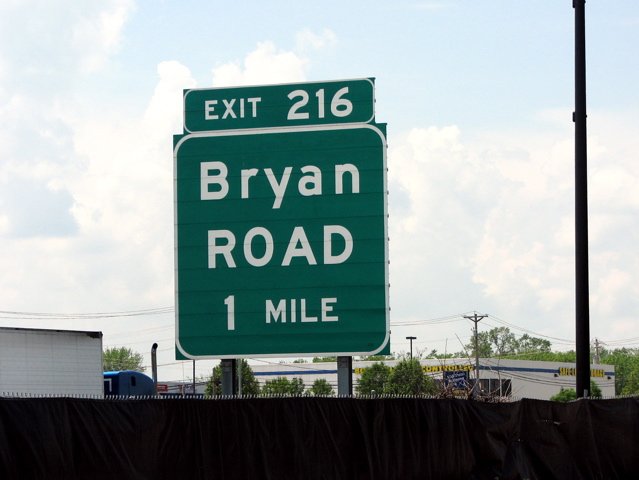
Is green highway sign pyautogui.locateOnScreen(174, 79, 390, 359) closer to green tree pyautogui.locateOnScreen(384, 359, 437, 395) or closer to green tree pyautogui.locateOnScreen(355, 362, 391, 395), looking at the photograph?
green tree pyautogui.locateOnScreen(384, 359, 437, 395)

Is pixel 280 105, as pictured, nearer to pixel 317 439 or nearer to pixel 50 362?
pixel 317 439

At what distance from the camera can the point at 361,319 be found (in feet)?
45.5

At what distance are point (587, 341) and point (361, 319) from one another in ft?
16.3

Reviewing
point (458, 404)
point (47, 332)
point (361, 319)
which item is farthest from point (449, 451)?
point (47, 332)

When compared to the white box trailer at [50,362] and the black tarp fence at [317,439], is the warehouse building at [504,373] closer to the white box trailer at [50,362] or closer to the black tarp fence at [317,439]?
the white box trailer at [50,362]

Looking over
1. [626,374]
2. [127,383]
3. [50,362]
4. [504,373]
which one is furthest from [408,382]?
[626,374]

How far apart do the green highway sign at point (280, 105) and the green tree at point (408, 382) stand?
77944mm

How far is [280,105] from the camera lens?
568 inches

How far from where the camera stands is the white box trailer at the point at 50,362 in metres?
24.8

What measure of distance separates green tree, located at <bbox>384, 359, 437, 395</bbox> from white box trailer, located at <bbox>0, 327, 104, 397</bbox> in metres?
65.8

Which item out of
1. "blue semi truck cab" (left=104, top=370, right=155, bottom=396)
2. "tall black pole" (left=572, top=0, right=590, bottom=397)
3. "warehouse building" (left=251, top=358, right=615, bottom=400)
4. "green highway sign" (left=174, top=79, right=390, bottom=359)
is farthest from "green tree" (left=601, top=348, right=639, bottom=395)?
"green highway sign" (left=174, top=79, right=390, bottom=359)

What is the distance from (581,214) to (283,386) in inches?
3461

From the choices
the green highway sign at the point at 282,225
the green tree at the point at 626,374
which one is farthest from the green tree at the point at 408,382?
the green highway sign at the point at 282,225

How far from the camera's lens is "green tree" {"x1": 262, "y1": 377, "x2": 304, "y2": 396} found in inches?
4082
